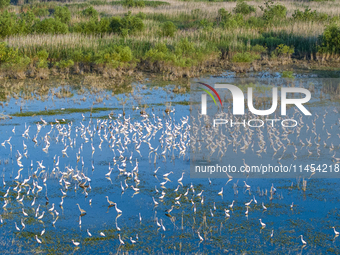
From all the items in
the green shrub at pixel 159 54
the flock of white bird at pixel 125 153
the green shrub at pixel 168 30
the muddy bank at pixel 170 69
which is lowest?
the muddy bank at pixel 170 69

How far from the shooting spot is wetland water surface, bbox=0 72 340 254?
303 inches

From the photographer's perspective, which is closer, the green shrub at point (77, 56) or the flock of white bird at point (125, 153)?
the flock of white bird at point (125, 153)

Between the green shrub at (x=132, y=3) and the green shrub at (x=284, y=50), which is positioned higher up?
the green shrub at (x=132, y=3)

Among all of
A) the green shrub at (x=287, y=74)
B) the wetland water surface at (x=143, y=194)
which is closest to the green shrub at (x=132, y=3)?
the green shrub at (x=287, y=74)

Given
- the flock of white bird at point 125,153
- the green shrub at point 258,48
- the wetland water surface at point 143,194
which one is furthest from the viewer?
the green shrub at point 258,48

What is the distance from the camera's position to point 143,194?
9570mm

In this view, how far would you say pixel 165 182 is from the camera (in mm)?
9727

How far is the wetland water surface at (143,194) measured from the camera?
768 cm

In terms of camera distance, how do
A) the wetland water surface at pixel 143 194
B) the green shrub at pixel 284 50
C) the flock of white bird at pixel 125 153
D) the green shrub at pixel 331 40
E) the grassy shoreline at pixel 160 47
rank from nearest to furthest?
the wetland water surface at pixel 143 194
the flock of white bird at pixel 125 153
the grassy shoreline at pixel 160 47
the green shrub at pixel 331 40
the green shrub at pixel 284 50

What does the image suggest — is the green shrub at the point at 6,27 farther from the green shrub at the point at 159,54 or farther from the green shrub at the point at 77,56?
the green shrub at the point at 159,54

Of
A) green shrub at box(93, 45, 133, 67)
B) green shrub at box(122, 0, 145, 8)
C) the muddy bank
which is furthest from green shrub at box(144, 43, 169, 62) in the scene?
green shrub at box(122, 0, 145, 8)

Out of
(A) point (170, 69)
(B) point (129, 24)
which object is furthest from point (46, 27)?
(A) point (170, 69)

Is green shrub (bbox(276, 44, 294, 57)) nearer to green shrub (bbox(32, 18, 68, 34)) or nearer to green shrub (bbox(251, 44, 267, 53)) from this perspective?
green shrub (bbox(251, 44, 267, 53))

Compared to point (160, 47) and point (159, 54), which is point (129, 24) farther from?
point (159, 54)
